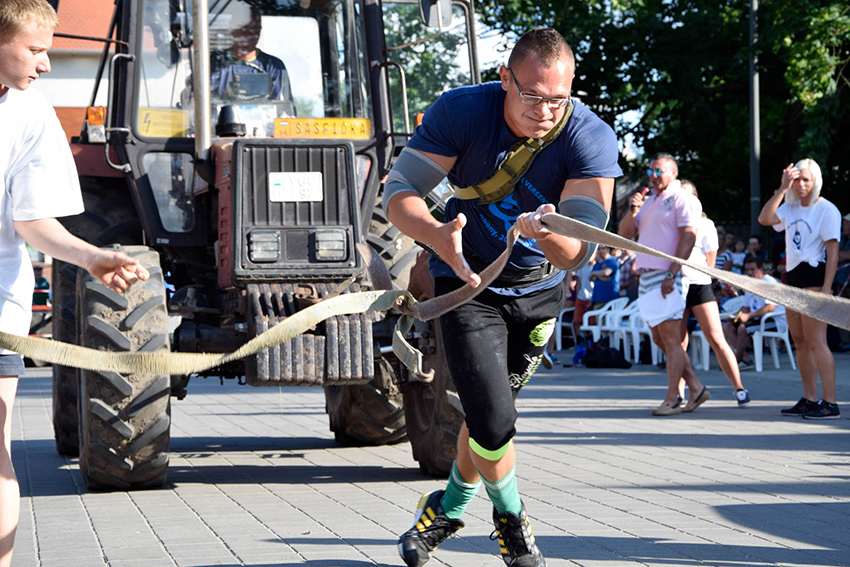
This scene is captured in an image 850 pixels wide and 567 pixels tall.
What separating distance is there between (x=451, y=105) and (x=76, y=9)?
530cm

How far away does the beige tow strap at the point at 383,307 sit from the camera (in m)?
2.84

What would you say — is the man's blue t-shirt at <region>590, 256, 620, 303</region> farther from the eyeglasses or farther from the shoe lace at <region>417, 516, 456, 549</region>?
the eyeglasses

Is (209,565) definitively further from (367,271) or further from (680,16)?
(680,16)

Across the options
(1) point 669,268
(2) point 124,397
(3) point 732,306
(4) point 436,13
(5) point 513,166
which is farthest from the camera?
(3) point 732,306

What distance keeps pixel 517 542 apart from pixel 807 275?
548 cm

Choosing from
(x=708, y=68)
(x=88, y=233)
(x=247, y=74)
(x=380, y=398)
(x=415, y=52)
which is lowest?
(x=380, y=398)

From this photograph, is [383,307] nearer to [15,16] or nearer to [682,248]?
[15,16]

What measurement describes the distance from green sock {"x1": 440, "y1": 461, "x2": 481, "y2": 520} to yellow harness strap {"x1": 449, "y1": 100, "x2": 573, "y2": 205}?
1.08 metres

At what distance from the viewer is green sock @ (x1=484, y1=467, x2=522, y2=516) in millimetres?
4215

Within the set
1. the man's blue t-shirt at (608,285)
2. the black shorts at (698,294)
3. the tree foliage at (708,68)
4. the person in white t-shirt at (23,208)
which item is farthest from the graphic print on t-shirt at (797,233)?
the tree foliage at (708,68)

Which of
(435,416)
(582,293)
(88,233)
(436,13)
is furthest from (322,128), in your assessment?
(582,293)

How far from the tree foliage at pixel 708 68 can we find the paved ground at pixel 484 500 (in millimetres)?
11218

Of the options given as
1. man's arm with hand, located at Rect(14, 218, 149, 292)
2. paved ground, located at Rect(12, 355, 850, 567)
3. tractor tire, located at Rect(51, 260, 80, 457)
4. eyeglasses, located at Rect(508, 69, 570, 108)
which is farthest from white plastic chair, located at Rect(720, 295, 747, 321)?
man's arm with hand, located at Rect(14, 218, 149, 292)

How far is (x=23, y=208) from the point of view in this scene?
10.8ft
